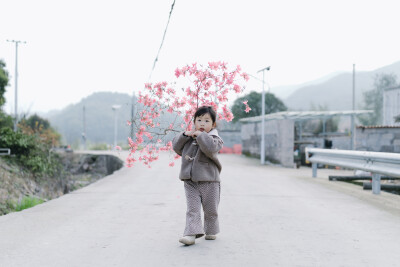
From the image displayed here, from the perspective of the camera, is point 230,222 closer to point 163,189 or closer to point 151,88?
point 151,88

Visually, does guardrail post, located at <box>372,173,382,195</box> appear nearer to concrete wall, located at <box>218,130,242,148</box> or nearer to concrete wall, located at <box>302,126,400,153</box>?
concrete wall, located at <box>302,126,400,153</box>

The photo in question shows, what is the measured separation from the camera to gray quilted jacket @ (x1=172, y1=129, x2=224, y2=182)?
4668mm

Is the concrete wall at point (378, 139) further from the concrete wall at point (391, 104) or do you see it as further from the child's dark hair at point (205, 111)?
the child's dark hair at point (205, 111)

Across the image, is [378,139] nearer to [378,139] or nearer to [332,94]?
[378,139]

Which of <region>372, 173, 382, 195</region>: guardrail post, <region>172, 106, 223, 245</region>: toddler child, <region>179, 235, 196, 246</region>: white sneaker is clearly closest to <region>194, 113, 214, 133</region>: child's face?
<region>172, 106, 223, 245</region>: toddler child

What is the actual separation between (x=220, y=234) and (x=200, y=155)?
3.57 ft

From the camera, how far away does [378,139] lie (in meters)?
17.8

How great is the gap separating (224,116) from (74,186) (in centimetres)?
1339

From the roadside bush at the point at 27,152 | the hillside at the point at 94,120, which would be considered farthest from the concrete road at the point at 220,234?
the hillside at the point at 94,120

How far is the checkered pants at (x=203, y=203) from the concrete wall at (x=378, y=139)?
47.3 feet

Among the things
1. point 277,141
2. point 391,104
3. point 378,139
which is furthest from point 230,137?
point 378,139

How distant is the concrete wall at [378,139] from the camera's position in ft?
58.1

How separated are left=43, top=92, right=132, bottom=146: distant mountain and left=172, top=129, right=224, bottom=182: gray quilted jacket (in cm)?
10953

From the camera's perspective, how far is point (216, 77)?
5902mm
